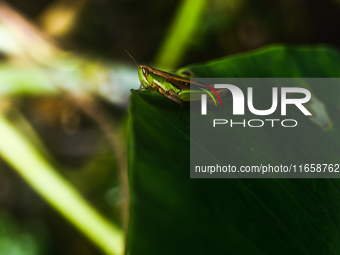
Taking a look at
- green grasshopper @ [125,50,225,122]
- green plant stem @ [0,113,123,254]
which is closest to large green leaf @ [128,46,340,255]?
green grasshopper @ [125,50,225,122]

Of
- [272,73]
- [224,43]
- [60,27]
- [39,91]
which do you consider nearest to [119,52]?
[60,27]

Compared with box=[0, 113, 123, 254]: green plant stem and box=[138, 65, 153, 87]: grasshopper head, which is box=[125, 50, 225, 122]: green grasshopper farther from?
box=[0, 113, 123, 254]: green plant stem

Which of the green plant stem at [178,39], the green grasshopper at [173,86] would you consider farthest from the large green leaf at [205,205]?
the green plant stem at [178,39]

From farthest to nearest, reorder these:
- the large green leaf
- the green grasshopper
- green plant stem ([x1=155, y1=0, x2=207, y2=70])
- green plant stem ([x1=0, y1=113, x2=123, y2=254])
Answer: green plant stem ([x1=155, y1=0, x2=207, y2=70]), green plant stem ([x1=0, y1=113, x2=123, y2=254]), the green grasshopper, the large green leaf

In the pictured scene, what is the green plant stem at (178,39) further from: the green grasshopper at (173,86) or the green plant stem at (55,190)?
the green grasshopper at (173,86)

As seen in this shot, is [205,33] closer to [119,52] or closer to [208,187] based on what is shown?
[119,52]

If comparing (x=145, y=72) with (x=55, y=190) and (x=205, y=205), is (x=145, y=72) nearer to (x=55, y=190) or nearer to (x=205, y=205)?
(x=205, y=205)
